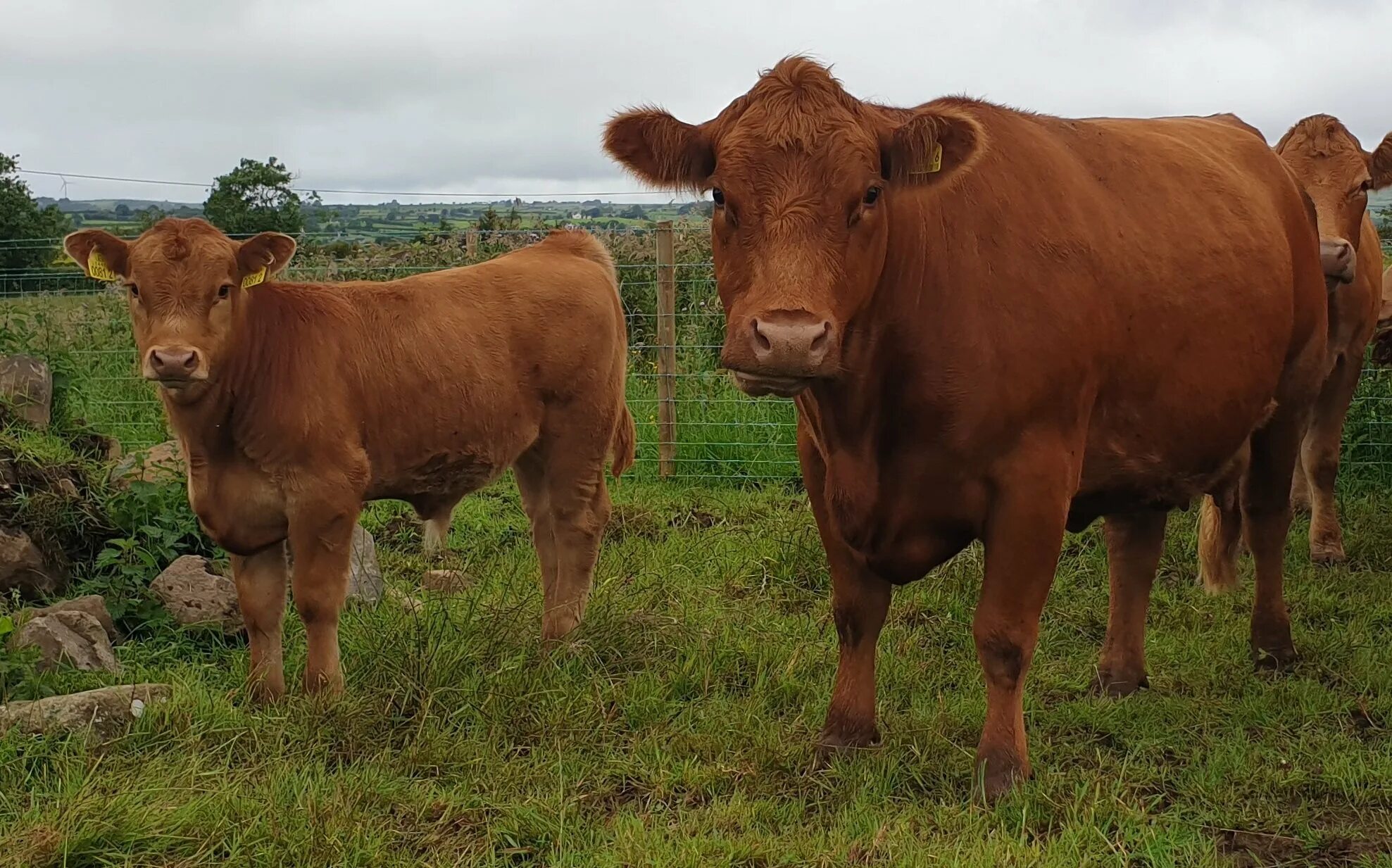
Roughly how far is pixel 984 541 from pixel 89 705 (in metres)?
2.95

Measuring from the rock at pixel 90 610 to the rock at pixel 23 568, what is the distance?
310 millimetres

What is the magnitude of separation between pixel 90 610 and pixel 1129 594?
4.35 meters

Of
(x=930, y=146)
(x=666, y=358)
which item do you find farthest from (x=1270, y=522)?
(x=666, y=358)

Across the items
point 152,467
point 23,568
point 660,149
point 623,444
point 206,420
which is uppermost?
point 660,149

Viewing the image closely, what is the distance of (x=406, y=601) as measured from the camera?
5.84 m

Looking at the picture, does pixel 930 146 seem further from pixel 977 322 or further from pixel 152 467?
pixel 152 467

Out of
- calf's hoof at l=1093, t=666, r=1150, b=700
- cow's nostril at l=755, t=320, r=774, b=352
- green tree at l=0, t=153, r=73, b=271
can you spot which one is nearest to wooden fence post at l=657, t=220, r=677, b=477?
calf's hoof at l=1093, t=666, r=1150, b=700

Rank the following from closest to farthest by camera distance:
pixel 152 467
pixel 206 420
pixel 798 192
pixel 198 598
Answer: pixel 798 192 → pixel 206 420 → pixel 198 598 → pixel 152 467

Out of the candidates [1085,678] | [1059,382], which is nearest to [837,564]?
[1059,382]

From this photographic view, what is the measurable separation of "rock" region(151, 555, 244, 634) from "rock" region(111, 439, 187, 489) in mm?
798

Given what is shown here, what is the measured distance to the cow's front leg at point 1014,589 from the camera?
3.75 meters

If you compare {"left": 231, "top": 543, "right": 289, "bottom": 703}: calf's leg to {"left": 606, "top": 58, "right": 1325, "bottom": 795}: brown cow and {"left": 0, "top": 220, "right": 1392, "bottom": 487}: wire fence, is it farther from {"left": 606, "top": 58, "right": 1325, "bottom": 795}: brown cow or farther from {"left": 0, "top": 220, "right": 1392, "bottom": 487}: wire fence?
{"left": 0, "top": 220, "right": 1392, "bottom": 487}: wire fence

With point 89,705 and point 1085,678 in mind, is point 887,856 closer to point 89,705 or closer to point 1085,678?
point 1085,678

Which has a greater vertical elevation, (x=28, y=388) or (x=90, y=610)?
(x=28, y=388)
